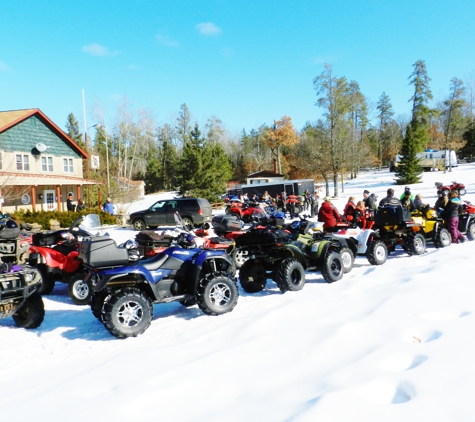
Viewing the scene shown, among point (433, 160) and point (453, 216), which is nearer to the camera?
point (453, 216)

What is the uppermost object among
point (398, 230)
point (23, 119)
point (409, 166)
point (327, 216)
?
point (23, 119)

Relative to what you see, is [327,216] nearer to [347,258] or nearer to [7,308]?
[347,258]

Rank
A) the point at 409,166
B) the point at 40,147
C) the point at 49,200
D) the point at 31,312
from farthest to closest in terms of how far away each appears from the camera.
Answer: the point at 409,166 → the point at 49,200 → the point at 40,147 → the point at 31,312

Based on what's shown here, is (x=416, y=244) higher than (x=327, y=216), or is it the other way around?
(x=327, y=216)

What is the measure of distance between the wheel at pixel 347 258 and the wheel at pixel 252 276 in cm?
188

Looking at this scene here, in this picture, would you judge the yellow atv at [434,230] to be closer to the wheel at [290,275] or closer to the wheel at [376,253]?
the wheel at [376,253]

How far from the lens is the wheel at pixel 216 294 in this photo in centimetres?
561

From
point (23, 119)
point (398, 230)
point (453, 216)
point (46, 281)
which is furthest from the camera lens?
point (23, 119)

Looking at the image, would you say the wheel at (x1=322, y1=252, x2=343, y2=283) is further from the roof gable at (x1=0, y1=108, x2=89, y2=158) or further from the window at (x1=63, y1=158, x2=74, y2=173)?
the window at (x1=63, y1=158, x2=74, y2=173)

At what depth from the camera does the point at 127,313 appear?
506 centimetres

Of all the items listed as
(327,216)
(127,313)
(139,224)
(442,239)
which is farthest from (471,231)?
(139,224)

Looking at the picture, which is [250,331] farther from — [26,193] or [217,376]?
[26,193]

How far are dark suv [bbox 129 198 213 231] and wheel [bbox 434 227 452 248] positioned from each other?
10293 mm

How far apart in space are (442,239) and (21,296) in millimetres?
9454
